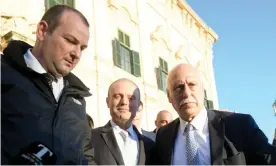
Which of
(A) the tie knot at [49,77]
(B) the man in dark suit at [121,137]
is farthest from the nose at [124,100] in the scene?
(A) the tie knot at [49,77]

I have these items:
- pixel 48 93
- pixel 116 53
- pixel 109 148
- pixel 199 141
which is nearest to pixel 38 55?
pixel 48 93

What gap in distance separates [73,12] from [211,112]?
1518 mm

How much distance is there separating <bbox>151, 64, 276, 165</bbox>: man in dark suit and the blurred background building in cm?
478

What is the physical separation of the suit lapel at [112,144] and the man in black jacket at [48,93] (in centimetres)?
61

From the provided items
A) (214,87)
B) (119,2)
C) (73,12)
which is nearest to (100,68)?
(119,2)

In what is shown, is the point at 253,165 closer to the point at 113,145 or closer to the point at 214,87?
the point at 113,145

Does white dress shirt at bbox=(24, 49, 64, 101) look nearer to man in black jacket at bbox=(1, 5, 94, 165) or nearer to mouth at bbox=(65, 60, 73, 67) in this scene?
man in black jacket at bbox=(1, 5, 94, 165)

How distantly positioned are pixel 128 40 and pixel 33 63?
29.4 feet

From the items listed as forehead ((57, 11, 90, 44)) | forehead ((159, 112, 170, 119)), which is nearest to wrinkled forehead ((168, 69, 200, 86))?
forehead ((57, 11, 90, 44))

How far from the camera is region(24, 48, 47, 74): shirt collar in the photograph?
1.96 meters

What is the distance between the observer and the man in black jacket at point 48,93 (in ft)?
5.61

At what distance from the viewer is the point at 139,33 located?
455 inches

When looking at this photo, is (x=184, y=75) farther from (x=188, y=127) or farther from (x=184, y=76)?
(x=188, y=127)

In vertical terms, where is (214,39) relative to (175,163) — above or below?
above
